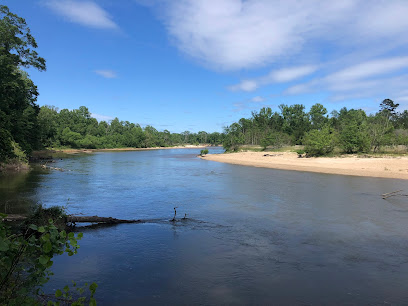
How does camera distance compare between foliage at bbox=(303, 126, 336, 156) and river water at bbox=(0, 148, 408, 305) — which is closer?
river water at bbox=(0, 148, 408, 305)

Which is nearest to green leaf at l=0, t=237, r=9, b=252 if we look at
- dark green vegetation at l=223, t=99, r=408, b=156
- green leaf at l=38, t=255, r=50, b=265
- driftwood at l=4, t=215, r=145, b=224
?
green leaf at l=38, t=255, r=50, b=265

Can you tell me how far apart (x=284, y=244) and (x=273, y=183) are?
783 inches

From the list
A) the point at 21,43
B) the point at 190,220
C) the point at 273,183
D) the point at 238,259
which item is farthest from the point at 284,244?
the point at 21,43

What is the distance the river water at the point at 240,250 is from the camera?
873 centimetres

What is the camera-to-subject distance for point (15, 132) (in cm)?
3375

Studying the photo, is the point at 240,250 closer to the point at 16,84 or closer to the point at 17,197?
the point at 17,197

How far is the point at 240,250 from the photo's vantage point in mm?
12094

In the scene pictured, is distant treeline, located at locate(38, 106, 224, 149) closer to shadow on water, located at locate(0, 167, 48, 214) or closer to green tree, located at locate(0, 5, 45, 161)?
green tree, located at locate(0, 5, 45, 161)

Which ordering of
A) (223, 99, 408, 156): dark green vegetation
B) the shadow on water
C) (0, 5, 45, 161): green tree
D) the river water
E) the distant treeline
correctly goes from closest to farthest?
the river water < the shadow on water < (0, 5, 45, 161): green tree < (223, 99, 408, 156): dark green vegetation < the distant treeline

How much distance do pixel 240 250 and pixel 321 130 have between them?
67830 mm

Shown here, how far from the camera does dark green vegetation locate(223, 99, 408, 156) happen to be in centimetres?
5628

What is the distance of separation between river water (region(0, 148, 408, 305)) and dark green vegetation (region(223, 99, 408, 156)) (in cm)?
3778

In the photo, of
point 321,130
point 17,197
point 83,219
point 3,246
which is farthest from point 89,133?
point 3,246

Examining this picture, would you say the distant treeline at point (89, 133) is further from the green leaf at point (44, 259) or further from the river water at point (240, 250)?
the green leaf at point (44, 259)
